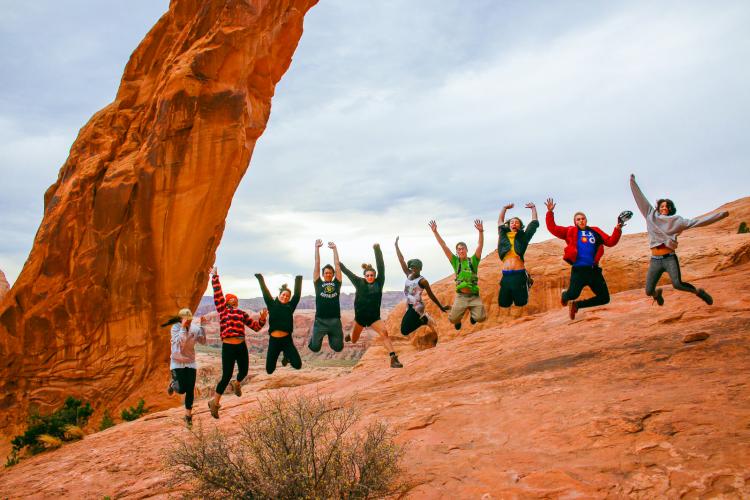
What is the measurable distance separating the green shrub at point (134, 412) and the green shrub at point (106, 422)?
0.37 metres

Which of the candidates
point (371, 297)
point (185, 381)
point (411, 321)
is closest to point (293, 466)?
point (185, 381)

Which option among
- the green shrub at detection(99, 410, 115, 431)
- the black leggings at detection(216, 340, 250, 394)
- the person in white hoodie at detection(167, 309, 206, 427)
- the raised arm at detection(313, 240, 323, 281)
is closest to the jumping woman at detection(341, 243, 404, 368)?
the raised arm at detection(313, 240, 323, 281)

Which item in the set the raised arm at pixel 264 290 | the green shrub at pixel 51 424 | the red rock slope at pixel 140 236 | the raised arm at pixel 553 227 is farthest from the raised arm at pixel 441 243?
the green shrub at pixel 51 424

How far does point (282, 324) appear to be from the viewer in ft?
31.0

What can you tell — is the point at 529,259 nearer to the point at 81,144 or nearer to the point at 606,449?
the point at 606,449

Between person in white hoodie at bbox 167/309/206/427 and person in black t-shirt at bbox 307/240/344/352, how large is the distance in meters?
2.25

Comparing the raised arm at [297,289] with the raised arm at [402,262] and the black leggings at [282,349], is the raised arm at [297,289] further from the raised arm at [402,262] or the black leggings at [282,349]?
the raised arm at [402,262]

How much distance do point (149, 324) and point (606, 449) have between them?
53.3 feet

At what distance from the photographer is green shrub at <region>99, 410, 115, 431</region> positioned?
15414mm

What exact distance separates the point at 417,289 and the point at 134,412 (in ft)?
37.5

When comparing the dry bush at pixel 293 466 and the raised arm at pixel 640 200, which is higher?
the raised arm at pixel 640 200

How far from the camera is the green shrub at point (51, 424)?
44.2 ft

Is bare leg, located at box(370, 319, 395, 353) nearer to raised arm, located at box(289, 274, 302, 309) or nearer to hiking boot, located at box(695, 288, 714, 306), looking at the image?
raised arm, located at box(289, 274, 302, 309)

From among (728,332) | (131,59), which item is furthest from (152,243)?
(728,332)
